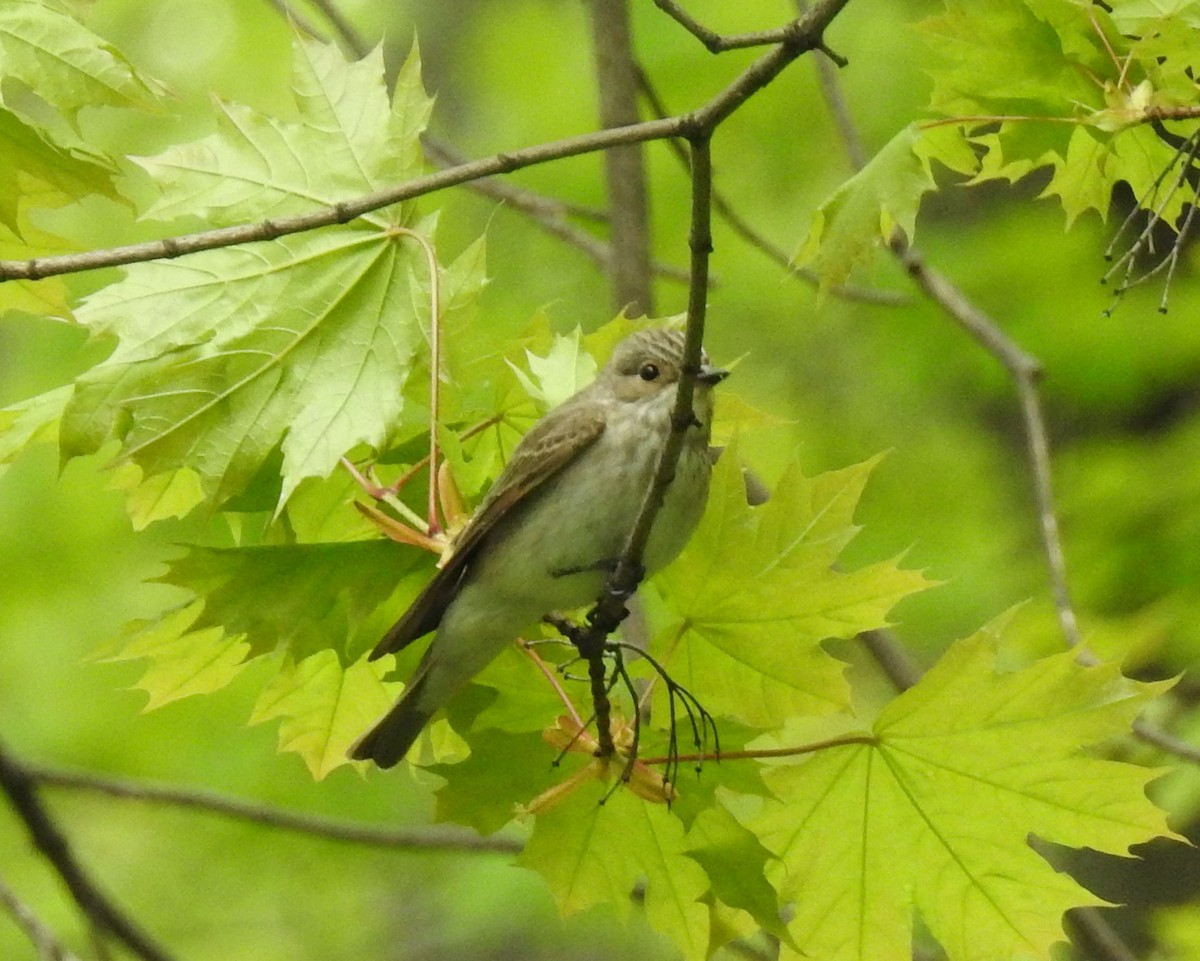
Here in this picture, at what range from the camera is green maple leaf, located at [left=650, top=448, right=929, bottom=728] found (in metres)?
2.45

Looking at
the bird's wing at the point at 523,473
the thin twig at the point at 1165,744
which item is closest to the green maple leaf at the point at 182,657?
the bird's wing at the point at 523,473

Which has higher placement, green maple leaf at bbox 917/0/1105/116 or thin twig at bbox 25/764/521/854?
green maple leaf at bbox 917/0/1105/116

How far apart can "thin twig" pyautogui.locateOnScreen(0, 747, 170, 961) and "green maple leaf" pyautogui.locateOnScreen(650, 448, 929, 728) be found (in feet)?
5.50

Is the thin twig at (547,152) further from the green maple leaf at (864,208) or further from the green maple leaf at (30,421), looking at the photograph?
the green maple leaf at (30,421)

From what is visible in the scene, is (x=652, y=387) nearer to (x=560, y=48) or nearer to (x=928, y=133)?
(x=928, y=133)

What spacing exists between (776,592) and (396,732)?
0.79 metres

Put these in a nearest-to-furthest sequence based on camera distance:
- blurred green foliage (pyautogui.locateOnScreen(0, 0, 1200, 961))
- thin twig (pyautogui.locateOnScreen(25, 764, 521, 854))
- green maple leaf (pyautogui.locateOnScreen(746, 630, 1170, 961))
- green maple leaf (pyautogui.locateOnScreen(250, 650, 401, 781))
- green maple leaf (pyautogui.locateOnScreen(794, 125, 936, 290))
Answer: green maple leaf (pyautogui.locateOnScreen(794, 125, 936, 290))
green maple leaf (pyautogui.locateOnScreen(746, 630, 1170, 961))
green maple leaf (pyautogui.locateOnScreen(250, 650, 401, 781))
thin twig (pyautogui.locateOnScreen(25, 764, 521, 854))
blurred green foliage (pyautogui.locateOnScreen(0, 0, 1200, 961))

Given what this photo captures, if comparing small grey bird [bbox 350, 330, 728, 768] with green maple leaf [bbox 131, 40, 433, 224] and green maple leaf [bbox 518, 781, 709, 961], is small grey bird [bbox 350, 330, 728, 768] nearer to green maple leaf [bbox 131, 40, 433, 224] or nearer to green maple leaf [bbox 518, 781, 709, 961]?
green maple leaf [bbox 518, 781, 709, 961]

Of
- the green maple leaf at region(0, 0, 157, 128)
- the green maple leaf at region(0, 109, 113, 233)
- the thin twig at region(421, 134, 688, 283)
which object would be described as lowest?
the thin twig at region(421, 134, 688, 283)

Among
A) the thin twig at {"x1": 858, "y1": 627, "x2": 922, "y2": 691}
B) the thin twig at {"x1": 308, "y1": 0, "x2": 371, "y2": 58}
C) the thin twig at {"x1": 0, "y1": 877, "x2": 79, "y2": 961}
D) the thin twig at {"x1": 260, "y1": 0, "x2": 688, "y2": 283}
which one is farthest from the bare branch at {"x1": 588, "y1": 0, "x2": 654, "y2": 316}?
the thin twig at {"x1": 0, "y1": 877, "x2": 79, "y2": 961}

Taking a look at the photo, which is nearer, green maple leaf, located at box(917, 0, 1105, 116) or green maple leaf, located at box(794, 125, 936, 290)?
green maple leaf, located at box(794, 125, 936, 290)

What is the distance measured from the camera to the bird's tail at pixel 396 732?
272cm

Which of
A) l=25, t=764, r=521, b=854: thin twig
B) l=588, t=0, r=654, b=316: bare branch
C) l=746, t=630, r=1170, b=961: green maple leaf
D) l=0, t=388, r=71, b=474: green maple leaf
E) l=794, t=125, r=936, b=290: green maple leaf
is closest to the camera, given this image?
l=794, t=125, r=936, b=290: green maple leaf

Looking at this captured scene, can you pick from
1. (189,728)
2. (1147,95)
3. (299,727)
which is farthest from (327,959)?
(1147,95)
